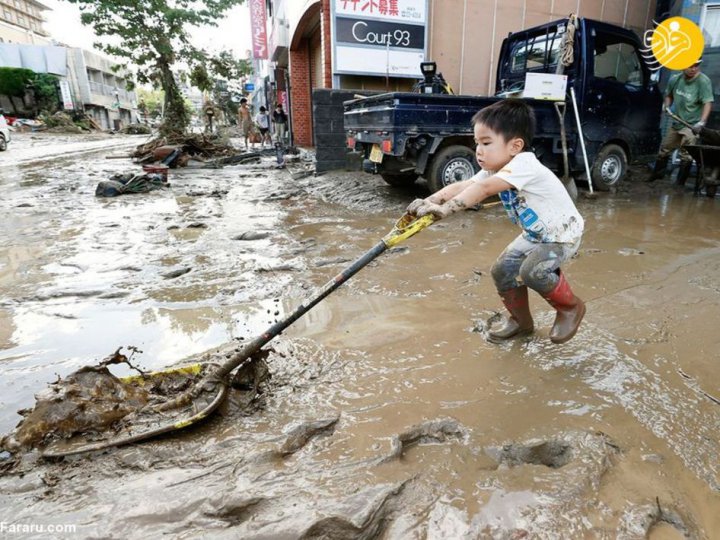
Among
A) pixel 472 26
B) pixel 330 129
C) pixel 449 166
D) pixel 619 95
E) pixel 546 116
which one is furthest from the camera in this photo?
pixel 472 26

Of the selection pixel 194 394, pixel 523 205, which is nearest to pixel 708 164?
pixel 523 205

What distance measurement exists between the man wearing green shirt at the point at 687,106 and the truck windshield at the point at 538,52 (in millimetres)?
1896

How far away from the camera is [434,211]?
6.16 ft

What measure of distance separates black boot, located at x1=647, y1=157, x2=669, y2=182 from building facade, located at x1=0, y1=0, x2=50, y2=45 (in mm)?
55502

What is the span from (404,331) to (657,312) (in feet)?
5.27

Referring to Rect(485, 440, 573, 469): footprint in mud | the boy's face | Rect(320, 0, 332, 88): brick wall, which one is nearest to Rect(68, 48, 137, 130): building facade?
Rect(320, 0, 332, 88): brick wall

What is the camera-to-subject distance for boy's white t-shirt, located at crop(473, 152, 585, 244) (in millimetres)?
2021

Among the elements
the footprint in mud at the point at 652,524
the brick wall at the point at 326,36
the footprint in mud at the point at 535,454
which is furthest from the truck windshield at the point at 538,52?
the footprint in mud at the point at 652,524

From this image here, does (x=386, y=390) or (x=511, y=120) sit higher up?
(x=511, y=120)

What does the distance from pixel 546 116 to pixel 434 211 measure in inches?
193

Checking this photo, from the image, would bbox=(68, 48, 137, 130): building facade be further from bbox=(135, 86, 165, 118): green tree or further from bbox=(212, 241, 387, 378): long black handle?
bbox=(212, 241, 387, 378): long black handle

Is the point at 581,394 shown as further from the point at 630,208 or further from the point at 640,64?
the point at 640,64

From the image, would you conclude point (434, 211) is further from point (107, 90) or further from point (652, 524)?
point (107, 90)

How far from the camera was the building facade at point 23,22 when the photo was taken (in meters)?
46.3
